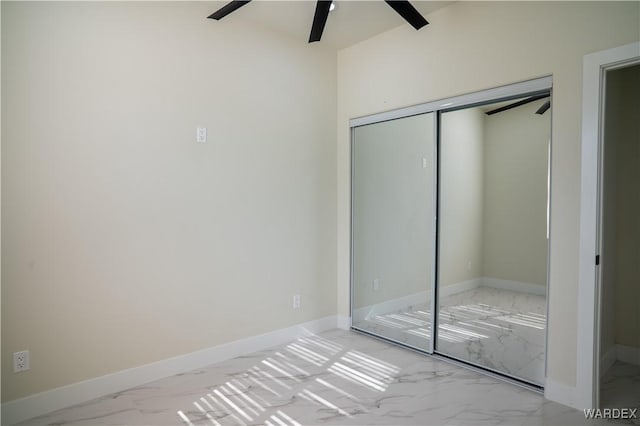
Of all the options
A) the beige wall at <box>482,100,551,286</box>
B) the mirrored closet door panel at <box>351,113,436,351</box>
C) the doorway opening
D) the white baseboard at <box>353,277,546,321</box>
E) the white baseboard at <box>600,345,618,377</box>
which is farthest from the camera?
the mirrored closet door panel at <box>351,113,436,351</box>

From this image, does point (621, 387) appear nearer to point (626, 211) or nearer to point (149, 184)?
point (626, 211)

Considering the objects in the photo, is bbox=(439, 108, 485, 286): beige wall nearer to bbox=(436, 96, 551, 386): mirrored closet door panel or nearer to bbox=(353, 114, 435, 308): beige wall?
bbox=(436, 96, 551, 386): mirrored closet door panel

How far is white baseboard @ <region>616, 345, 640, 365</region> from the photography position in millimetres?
3162

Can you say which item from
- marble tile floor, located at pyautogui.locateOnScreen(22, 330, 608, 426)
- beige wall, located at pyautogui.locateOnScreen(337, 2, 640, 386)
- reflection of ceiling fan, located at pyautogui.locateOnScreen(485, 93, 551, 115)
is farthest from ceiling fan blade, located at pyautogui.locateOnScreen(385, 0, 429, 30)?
marble tile floor, located at pyautogui.locateOnScreen(22, 330, 608, 426)

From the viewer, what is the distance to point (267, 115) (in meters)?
3.52

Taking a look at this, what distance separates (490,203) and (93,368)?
3.11 meters

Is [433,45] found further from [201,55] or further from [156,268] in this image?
[156,268]

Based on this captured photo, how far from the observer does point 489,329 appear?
3174 millimetres

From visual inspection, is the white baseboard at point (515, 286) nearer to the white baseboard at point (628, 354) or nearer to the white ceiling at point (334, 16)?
the white baseboard at point (628, 354)

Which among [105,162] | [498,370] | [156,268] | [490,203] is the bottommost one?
[498,370]

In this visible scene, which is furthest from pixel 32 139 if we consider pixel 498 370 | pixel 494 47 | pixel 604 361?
pixel 604 361

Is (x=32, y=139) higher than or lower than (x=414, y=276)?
higher

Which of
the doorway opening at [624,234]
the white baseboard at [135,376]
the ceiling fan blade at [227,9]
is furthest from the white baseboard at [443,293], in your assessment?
the ceiling fan blade at [227,9]

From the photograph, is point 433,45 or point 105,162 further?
point 433,45
